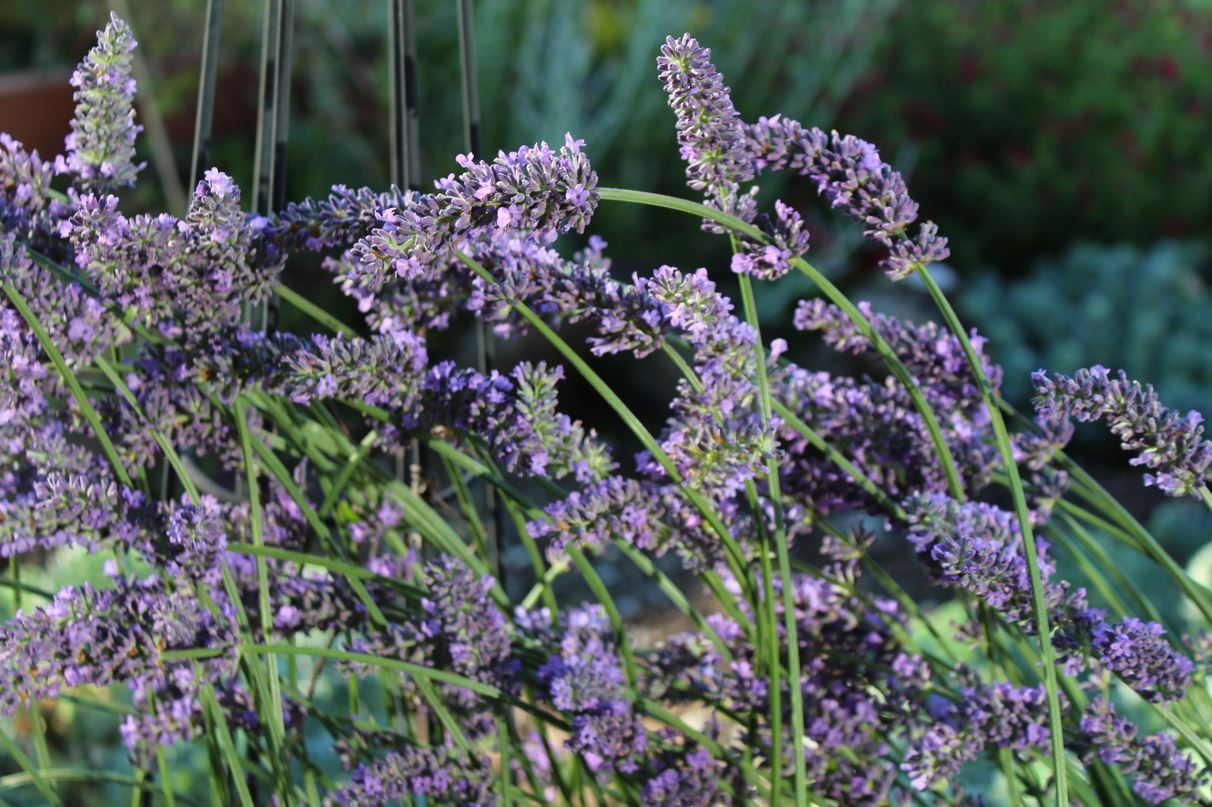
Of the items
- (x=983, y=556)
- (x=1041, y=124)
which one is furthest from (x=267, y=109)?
(x=1041, y=124)

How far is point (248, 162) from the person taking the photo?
14.8 ft

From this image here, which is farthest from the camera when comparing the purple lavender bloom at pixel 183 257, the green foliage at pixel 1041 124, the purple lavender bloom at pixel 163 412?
the green foliage at pixel 1041 124

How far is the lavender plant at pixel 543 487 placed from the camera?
28.5 inches

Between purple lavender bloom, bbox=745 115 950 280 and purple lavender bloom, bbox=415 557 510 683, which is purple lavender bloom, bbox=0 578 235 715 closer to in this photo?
purple lavender bloom, bbox=415 557 510 683

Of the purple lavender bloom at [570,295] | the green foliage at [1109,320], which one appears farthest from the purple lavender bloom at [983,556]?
the green foliage at [1109,320]

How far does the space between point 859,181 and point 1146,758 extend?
42cm

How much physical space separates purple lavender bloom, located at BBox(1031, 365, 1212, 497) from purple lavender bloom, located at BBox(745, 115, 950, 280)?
10 cm

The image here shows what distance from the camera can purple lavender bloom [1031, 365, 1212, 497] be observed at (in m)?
0.71

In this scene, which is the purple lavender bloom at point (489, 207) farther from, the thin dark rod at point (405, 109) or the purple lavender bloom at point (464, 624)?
the thin dark rod at point (405, 109)

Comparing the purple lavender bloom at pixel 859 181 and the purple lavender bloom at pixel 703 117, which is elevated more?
the purple lavender bloom at pixel 703 117

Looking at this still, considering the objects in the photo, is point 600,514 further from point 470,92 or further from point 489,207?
point 470,92

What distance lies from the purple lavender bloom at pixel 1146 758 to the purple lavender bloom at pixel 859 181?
0.32m

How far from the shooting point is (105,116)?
816 millimetres

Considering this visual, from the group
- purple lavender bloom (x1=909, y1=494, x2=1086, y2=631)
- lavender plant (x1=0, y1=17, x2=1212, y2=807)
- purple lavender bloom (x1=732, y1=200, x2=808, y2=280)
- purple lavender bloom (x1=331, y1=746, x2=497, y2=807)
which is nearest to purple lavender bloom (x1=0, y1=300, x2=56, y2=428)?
lavender plant (x1=0, y1=17, x2=1212, y2=807)
